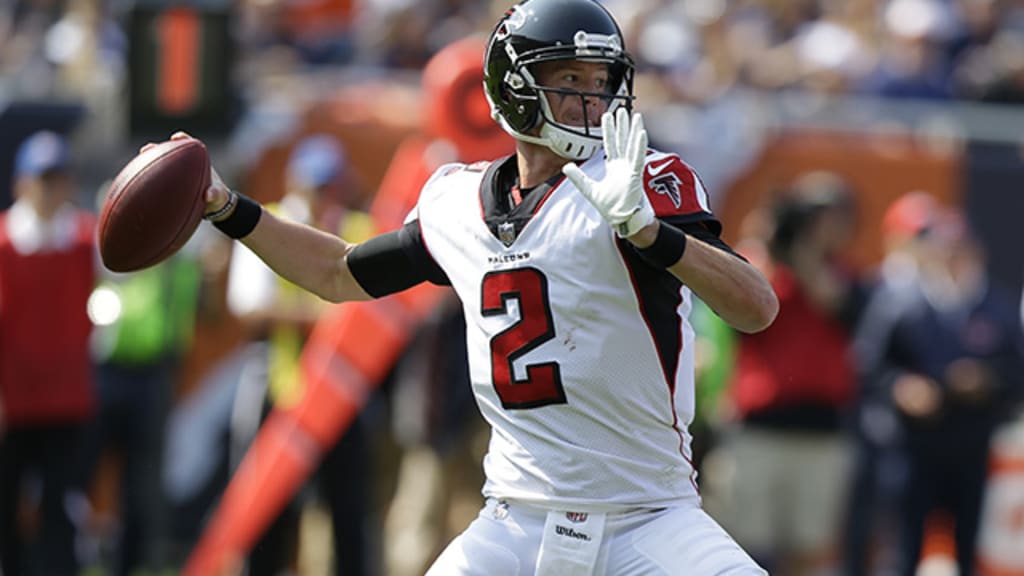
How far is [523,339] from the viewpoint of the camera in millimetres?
3869

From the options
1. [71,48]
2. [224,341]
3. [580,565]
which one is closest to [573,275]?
[580,565]

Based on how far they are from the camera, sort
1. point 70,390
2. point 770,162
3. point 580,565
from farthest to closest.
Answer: point 770,162, point 70,390, point 580,565

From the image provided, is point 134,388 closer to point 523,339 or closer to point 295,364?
point 295,364

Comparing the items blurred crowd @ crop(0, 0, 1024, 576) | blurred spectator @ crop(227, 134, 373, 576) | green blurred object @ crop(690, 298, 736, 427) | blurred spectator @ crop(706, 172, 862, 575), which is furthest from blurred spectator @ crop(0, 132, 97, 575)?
blurred spectator @ crop(706, 172, 862, 575)

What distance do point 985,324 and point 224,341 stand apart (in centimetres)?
369

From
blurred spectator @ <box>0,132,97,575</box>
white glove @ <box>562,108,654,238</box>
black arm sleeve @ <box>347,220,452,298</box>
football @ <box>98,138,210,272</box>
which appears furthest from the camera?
blurred spectator @ <box>0,132,97,575</box>

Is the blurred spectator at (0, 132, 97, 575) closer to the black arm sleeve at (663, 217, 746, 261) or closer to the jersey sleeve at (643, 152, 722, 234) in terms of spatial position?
the jersey sleeve at (643, 152, 722, 234)

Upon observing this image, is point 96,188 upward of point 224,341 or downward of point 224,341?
upward

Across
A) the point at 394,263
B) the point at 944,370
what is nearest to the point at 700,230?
the point at 394,263

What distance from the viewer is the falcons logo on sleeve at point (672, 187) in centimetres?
373

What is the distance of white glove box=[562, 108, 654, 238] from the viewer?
353cm

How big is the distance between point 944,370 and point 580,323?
4.26 metres

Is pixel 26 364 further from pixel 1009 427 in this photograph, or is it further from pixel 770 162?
pixel 1009 427

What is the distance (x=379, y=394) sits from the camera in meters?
8.33
